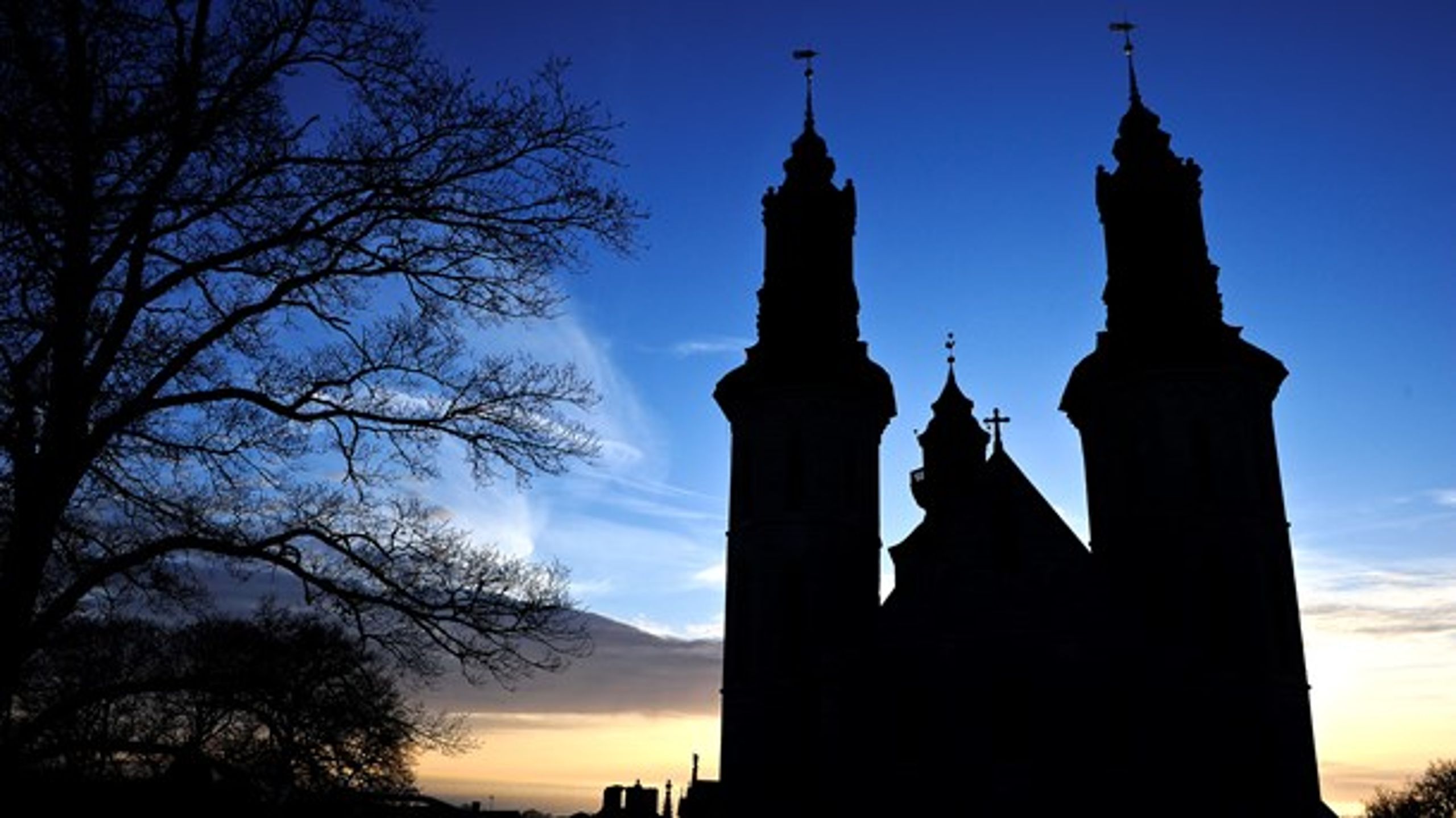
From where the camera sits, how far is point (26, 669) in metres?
8.32

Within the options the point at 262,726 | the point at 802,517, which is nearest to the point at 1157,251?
the point at 802,517

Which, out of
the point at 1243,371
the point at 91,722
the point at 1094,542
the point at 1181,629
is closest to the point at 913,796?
the point at 1181,629

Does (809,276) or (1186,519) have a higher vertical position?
(809,276)

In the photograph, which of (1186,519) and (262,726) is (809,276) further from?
(262,726)

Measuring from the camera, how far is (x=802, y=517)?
33.5 metres

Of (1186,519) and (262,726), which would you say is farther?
(1186,519)

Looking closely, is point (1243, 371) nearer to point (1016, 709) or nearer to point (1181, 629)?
point (1181, 629)

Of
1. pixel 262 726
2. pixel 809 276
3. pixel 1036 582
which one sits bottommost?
pixel 262 726

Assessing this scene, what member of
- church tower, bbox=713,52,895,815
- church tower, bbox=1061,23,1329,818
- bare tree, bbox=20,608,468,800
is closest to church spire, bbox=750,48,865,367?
church tower, bbox=713,52,895,815

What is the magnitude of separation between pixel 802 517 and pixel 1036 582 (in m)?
6.68

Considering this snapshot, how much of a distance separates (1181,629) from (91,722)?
27.7m

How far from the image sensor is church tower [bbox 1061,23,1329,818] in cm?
2836

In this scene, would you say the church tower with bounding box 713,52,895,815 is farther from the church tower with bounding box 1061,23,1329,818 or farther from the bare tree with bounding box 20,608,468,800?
the bare tree with bounding box 20,608,468,800

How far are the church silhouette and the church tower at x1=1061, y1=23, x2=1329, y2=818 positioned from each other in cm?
7
